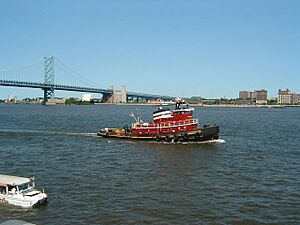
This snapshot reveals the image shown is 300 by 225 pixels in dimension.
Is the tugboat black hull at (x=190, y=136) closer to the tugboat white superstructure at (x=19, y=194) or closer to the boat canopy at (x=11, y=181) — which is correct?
the tugboat white superstructure at (x=19, y=194)

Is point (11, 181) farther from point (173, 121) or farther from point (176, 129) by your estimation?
point (173, 121)

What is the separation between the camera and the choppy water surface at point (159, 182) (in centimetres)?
2116

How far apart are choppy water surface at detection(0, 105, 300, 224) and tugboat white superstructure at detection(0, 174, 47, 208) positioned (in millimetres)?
431

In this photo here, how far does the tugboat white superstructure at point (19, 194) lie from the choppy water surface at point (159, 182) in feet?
1.42

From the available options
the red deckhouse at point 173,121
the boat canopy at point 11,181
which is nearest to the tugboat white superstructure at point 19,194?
the boat canopy at point 11,181

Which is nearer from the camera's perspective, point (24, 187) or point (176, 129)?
point (24, 187)

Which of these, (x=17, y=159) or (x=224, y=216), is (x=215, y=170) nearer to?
(x=224, y=216)

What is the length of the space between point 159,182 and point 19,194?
1089 cm

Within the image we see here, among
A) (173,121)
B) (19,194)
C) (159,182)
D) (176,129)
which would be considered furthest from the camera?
(173,121)

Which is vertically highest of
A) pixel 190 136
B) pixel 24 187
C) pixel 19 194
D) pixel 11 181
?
pixel 190 136

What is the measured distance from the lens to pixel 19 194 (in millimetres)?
21781

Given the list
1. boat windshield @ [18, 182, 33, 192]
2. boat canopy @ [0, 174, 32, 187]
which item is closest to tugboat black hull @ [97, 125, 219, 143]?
boat windshield @ [18, 182, 33, 192]

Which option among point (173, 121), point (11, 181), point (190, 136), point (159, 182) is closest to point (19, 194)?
point (11, 181)

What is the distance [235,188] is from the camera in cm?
2694
